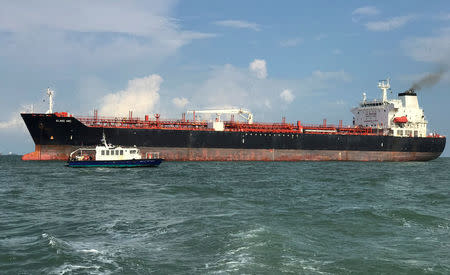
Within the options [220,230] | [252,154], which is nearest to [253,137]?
[252,154]

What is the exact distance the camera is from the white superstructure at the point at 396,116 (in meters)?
63.8

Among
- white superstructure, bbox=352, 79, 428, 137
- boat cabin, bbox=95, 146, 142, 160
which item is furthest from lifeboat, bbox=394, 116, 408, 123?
boat cabin, bbox=95, 146, 142, 160

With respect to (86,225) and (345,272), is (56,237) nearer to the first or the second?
(86,225)

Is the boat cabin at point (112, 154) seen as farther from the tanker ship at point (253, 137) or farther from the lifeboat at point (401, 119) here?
the lifeboat at point (401, 119)

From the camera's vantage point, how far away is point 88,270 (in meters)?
10.2

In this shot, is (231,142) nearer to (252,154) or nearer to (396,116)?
(252,154)

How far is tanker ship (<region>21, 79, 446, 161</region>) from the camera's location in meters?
45.1

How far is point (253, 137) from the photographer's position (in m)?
52.7

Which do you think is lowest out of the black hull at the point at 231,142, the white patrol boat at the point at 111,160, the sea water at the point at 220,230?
the sea water at the point at 220,230

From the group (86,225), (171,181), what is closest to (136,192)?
(171,181)

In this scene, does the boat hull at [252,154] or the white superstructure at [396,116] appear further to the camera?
the white superstructure at [396,116]

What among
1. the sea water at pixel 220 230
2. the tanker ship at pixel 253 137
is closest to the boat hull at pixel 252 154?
the tanker ship at pixel 253 137

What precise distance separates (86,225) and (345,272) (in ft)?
33.8

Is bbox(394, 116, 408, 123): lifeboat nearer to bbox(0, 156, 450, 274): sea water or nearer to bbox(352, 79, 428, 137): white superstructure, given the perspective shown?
bbox(352, 79, 428, 137): white superstructure
